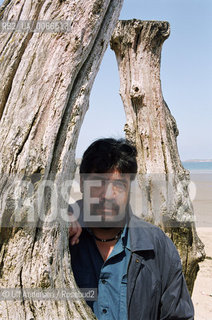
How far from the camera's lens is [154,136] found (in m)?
3.81

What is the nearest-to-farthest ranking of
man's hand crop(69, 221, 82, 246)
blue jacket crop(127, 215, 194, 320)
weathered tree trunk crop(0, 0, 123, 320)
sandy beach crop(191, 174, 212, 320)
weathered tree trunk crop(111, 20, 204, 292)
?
weathered tree trunk crop(0, 0, 123, 320) → blue jacket crop(127, 215, 194, 320) → man's hand crop(69, 221, 82, 246) → weathered tree trunk crop(111, 20, 204, 292) → sandy beach crop(191, 174, 212, 320)

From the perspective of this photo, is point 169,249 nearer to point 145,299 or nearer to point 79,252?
point 145,299

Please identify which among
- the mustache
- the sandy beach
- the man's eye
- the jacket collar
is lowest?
the sandy beach

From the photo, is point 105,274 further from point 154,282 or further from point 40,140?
point 40,140

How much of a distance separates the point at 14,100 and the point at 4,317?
1050 millimetres

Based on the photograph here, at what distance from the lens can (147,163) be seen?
149 inches

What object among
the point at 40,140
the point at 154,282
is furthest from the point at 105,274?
the point at 40,140

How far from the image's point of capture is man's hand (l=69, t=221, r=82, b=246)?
2145 millimetres

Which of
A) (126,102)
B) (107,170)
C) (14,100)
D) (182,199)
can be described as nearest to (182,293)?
(107,170)

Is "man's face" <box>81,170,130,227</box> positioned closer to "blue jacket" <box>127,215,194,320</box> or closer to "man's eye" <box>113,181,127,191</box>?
"man's eye" <box>113,181,127,191</box>

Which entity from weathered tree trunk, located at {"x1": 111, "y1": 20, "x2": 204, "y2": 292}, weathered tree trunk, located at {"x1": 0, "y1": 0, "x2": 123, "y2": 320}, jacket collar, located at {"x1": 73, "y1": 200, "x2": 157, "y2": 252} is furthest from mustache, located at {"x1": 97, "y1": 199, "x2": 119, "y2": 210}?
weathered tree trunk, located at {"x1": 111, "y1": 20, "x2": 204, "y2": 292}

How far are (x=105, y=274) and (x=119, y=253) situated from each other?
142mm

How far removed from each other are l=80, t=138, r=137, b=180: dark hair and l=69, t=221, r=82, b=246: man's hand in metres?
0.35

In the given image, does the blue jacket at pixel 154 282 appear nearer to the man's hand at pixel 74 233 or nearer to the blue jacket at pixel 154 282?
the blue jacket at pixel 154 282
